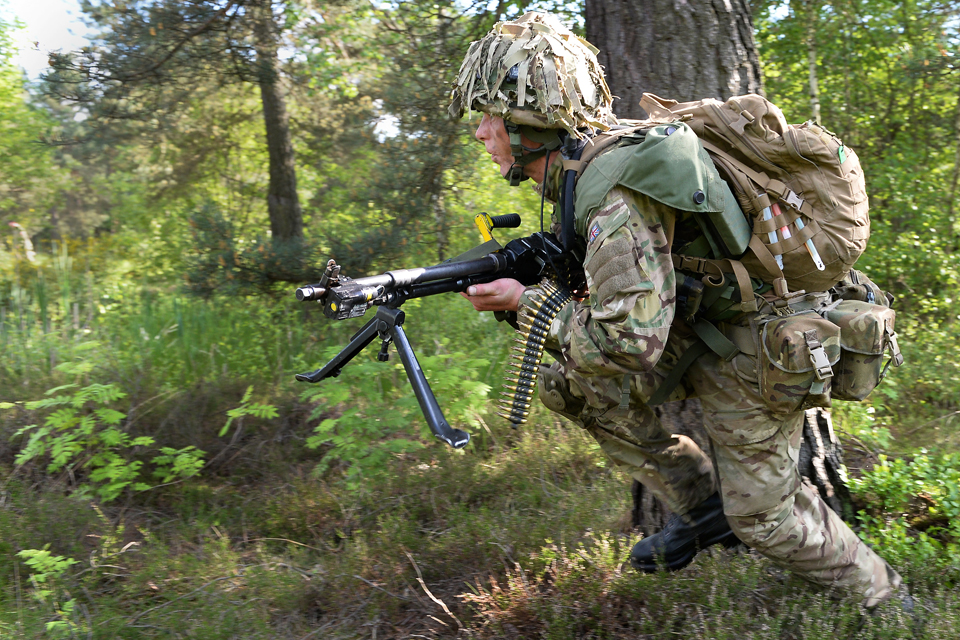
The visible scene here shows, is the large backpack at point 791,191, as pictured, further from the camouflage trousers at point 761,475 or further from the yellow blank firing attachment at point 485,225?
the yellow blank firing attachment at point 485,225

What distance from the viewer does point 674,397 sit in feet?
9.37

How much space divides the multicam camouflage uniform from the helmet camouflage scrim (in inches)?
11.6

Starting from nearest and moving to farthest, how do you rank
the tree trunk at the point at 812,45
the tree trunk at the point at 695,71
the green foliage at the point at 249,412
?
the tree trunk at the point at 695,71 < the green foliage at the point at 249,412 < the tree trunk at the point at 812,45

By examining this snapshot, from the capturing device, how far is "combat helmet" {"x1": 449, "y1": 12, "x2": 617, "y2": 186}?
8.04 ft

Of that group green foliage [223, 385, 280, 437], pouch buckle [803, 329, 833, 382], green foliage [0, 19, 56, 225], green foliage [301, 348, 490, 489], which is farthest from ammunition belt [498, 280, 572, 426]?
green foliage [0, 19, 56, 225]

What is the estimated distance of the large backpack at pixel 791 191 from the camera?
232 cm

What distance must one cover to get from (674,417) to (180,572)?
99.4 inches

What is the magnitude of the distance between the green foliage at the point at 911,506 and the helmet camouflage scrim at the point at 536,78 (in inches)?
84.4

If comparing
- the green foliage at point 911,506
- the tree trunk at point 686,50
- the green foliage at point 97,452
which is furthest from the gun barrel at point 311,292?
the green foliage at point 911,506

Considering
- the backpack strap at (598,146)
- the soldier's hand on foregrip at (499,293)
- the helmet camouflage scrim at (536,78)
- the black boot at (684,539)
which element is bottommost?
the black boot at (684,539)

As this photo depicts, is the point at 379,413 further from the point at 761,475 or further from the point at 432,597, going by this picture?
the point at 761,475

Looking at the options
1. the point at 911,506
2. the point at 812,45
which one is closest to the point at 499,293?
the point at 911,506

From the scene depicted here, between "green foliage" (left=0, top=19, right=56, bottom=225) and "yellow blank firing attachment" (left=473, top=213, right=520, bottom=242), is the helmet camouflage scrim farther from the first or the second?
"green foliage" (left=0, top=19, right=56, bottom=225)

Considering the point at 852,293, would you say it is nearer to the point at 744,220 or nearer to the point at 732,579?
the point at 744,220
